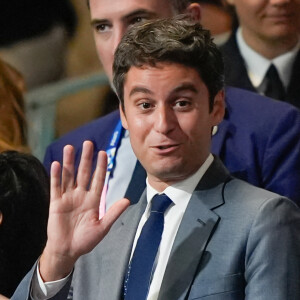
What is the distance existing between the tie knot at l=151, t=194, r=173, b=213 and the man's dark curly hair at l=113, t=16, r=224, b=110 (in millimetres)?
221

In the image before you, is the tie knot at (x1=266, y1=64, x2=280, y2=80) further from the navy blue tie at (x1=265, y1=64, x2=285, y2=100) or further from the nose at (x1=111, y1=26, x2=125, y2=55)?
the nose at (x1=111, y1=26, x2=125, y2=55)

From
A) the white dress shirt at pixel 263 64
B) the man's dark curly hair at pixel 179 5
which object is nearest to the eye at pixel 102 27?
the man's dark curly hair at pixel 179 5

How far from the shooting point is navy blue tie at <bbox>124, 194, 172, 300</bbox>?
6.45 ft

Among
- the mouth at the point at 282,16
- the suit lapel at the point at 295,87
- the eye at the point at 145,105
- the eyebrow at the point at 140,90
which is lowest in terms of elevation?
the suit lapel at the point at 295,87

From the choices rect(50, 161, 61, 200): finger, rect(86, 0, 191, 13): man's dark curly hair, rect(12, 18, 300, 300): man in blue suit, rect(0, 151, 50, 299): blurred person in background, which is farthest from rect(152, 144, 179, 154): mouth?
rect(86, 0, 191, 13): man's dark curly hair

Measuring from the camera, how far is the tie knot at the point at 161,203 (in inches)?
79.3

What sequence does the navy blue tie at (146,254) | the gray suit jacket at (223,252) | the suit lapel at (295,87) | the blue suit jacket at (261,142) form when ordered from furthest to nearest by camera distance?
the suit lapel at (295,87), the blue suit jacket at (261,142), the navy blue tie at (146,254), the gray suit jacket at (223,252)

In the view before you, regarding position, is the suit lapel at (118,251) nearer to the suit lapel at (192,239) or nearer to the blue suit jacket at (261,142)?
the suit lapel at (192,239)

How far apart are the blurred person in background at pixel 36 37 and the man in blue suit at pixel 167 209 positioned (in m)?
1.13

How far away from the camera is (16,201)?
2.34 m

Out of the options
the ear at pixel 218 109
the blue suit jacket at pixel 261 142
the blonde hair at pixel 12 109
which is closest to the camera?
the ear at pixel 218 109

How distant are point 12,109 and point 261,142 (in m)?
0.93

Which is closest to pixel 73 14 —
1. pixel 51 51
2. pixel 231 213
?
pixel 51 51

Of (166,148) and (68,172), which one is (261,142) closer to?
(166,148)
